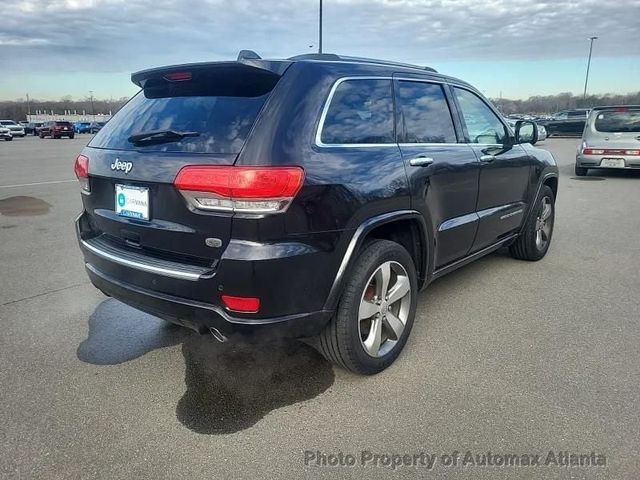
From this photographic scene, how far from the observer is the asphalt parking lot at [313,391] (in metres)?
2.45

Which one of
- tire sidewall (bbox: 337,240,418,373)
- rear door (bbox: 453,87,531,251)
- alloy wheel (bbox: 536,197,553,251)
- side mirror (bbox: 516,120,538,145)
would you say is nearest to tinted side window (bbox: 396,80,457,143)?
rear door (bbox: 453,87,531,251)

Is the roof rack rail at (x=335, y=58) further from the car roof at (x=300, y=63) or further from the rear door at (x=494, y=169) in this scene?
the rear door at (x=494, y=169)

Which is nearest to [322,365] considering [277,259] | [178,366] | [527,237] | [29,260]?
[178,366]

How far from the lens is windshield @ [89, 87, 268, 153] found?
8.54ft

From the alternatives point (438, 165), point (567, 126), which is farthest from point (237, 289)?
point (567, 126)

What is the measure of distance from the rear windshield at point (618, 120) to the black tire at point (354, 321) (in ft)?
38.4

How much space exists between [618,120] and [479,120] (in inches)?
400

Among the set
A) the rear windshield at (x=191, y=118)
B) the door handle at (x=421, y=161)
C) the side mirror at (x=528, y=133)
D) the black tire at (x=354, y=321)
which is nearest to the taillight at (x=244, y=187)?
the rear windshield at (x=191, y=118)

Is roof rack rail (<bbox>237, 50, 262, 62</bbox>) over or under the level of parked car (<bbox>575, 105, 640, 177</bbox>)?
over

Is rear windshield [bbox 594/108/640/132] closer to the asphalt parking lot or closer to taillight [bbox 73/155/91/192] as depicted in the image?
the asphalt parking lot

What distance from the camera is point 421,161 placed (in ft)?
11.0

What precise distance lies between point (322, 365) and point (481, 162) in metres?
2.07

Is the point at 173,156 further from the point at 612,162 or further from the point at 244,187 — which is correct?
the point at 612,162

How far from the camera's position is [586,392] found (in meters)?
2.98
